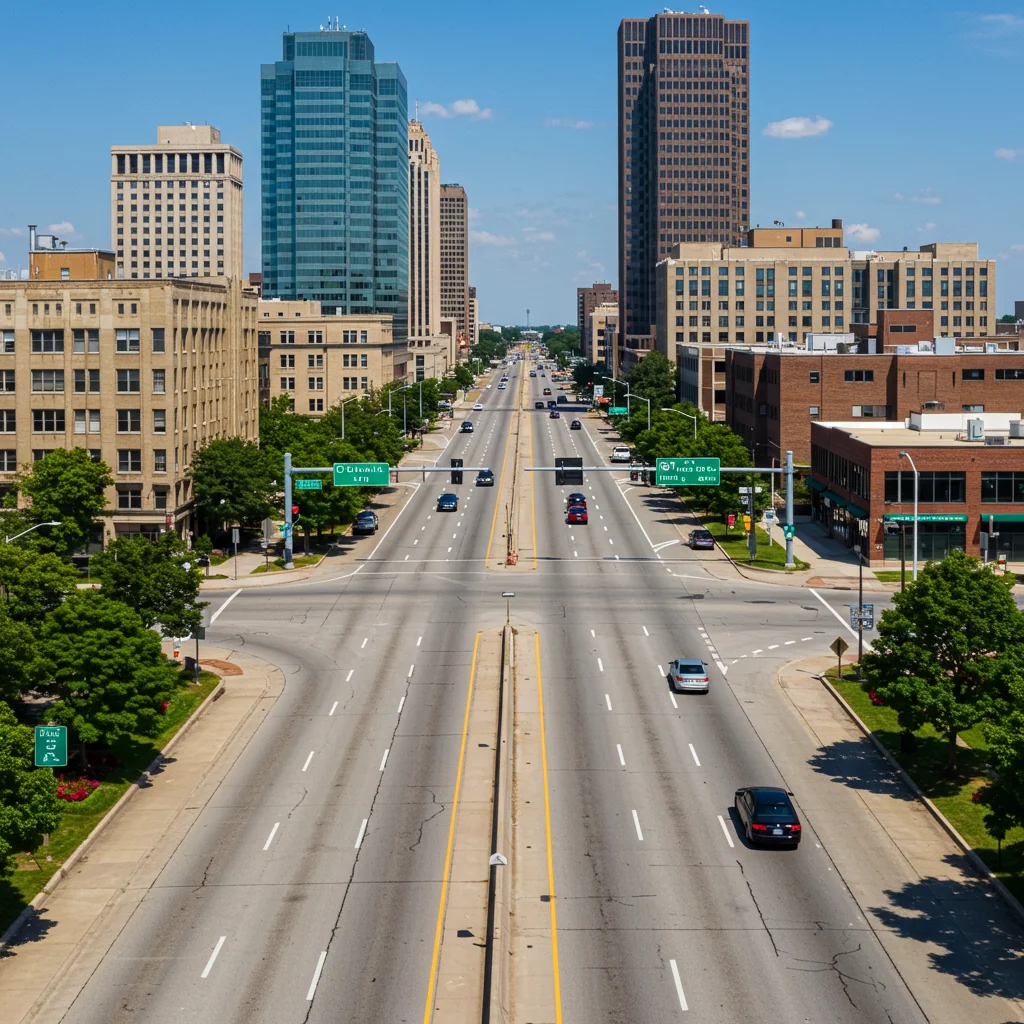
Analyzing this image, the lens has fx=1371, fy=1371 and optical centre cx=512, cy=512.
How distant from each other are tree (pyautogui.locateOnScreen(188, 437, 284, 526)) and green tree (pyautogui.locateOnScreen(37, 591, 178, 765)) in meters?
47.2

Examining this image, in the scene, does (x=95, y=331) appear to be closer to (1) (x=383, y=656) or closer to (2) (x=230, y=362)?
(2) (x=230, y=362)

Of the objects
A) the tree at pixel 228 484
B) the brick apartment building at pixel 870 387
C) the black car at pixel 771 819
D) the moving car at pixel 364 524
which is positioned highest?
the brick apartment building at pixel 870 387

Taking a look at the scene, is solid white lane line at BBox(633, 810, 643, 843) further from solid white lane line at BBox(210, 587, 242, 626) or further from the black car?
solid white lane line at BBox(210, 587, 242, 626)

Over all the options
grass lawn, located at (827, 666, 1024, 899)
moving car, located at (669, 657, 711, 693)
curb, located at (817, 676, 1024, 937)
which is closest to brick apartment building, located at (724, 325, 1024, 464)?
grass lawn, located at (827, 666, 1024, 899)

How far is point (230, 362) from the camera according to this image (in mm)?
111562

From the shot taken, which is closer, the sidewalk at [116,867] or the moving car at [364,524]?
the sidewalk at [116,867]

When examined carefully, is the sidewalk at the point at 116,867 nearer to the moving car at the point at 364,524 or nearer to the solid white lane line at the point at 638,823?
the solid white lane line at the point at 638,823

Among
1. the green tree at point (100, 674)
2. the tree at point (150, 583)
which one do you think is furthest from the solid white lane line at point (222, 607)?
the green tree at point (100, 674)

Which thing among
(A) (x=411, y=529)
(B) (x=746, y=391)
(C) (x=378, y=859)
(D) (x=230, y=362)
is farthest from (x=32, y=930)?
(B) (x=746, y=391)

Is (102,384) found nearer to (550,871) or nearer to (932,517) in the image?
(932,517)

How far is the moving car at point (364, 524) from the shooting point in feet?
344

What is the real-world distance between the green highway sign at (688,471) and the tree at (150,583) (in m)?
39.9

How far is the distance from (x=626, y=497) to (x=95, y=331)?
5271 cm

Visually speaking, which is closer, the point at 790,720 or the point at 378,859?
the point at 378,859
